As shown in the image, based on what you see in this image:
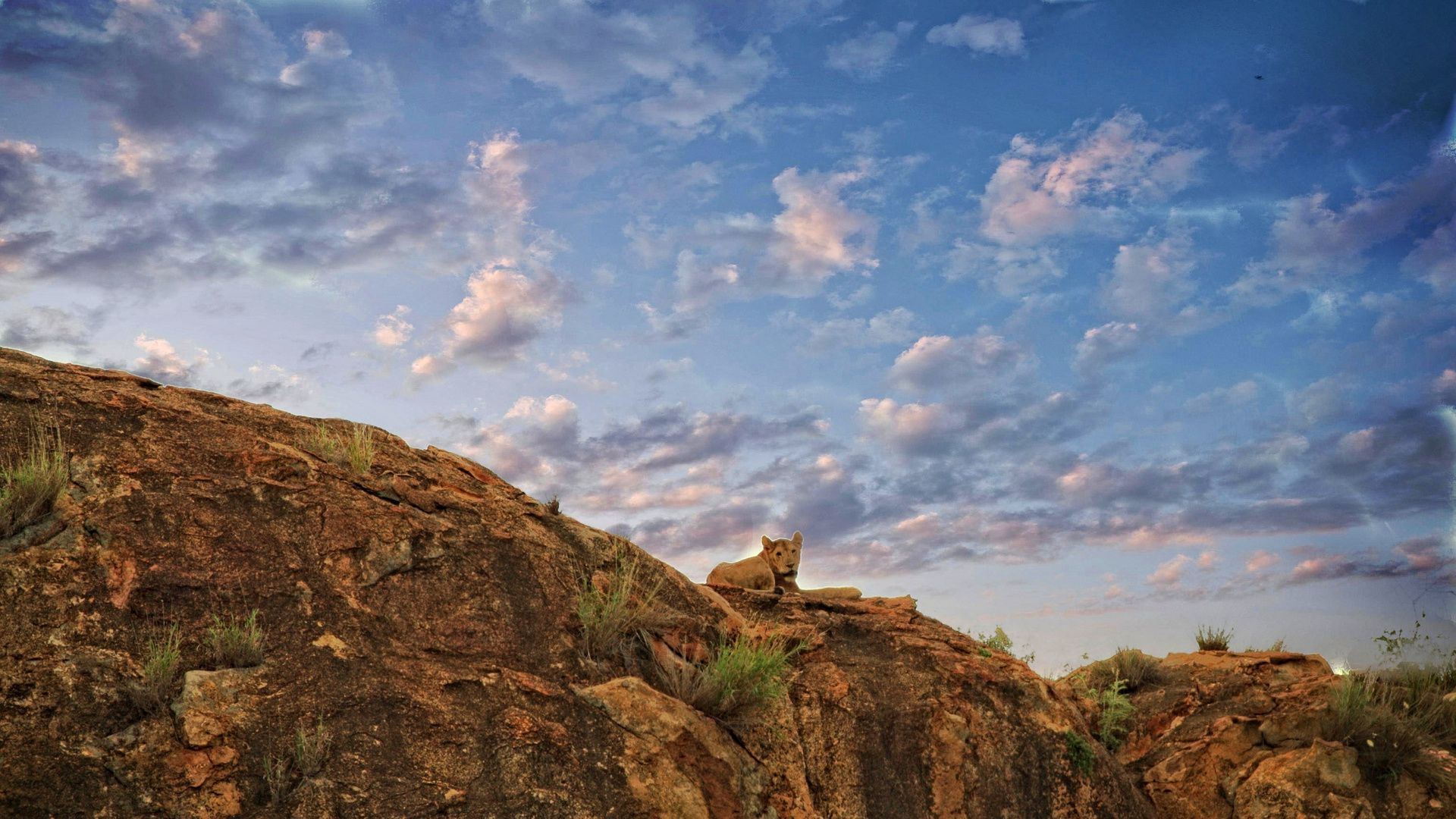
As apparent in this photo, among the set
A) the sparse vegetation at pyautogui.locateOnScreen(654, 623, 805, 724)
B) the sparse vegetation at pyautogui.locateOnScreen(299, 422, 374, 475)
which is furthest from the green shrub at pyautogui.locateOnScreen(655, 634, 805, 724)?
the sparse vegetation at pyautogui.locateOnScreen(299, 422, 374, 475)

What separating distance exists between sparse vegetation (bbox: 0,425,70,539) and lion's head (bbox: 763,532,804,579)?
1068 centimetres

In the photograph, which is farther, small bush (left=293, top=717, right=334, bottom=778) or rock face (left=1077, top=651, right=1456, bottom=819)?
rock face (left=1077, top=651, right=1456, bottom=819)

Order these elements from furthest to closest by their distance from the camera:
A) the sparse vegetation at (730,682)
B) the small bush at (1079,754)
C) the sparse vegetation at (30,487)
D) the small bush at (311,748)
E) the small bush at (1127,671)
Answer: the small bush at (1127,671) < the small bush at (1079,754) < the sparse vegetation at (730,682) < the sparse vegetation at (30,487) < the small bush at (311,748)

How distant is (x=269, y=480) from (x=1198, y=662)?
13.3 meters

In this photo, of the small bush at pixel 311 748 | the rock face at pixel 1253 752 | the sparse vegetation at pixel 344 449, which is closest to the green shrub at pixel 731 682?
the small bush at pixel 311 748

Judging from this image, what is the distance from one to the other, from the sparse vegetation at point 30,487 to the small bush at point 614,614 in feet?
13.2

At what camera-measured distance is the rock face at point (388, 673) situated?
5.56 meters

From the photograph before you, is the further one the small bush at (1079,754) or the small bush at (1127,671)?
the small bush at (1127,671)

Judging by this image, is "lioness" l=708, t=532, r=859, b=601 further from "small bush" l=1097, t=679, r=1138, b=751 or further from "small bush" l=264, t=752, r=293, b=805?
"small bush" l=264, t=752, r=293, b=805

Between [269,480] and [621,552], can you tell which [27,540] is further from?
[621,552]

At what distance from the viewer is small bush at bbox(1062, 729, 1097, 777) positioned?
9008mm

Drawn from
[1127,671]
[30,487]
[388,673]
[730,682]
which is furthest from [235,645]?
[1127,671]

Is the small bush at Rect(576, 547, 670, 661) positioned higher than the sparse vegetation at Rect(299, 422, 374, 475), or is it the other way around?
the sparse vegetation at Rect(299, 422, 374, 475)

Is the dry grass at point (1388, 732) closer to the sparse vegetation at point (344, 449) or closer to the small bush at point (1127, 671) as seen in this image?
the small bush at point (1127, 671)
